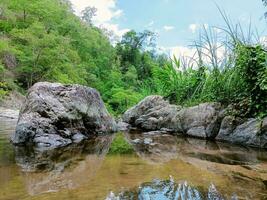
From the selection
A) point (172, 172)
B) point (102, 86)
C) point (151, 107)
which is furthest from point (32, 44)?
point (172, 172)

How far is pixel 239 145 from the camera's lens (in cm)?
568

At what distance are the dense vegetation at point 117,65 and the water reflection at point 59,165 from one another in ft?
9.39

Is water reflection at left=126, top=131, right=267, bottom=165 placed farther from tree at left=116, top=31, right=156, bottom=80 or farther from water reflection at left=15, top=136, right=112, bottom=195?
tree at left=116, top=31, right=156, bottom=80

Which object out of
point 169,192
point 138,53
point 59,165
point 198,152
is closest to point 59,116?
point 59,165

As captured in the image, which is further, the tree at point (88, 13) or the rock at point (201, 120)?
the tree at point (88, 13)

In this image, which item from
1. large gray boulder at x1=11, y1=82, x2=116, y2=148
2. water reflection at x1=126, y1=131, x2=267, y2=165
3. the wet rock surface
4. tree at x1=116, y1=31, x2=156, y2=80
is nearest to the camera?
the wet rock surface

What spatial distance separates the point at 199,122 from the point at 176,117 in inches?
33.0

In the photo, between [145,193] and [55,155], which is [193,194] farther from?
[55,155]

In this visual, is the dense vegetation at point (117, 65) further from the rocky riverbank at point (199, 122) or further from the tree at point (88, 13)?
the tree at point (88, 13)

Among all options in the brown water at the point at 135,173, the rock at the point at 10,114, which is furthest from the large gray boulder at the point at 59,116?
the rock at the point at 10,114

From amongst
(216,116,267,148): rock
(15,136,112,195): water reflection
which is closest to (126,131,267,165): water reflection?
(216,116,267,148): rock

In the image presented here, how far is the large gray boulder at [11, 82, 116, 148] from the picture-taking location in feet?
18.4

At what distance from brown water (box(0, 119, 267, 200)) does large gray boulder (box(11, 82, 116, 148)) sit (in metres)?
0.56

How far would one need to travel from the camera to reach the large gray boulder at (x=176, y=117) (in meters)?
6.81
